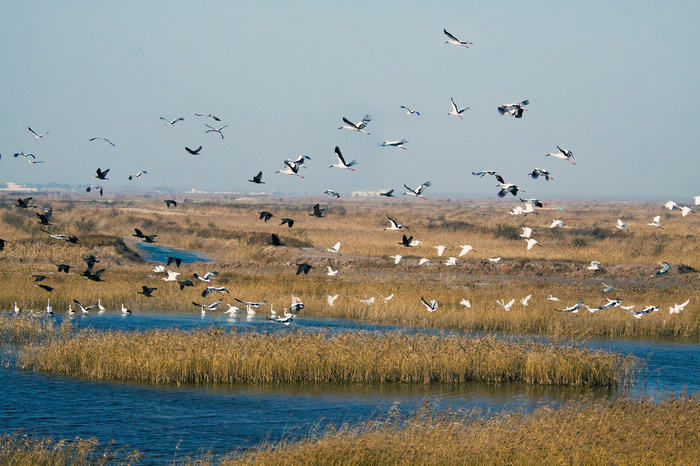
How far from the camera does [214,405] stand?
17703 millimetres

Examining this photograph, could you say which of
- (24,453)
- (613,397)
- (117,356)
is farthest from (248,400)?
(613,397)

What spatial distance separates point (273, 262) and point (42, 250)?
13378mm

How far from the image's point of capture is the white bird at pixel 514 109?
1840 cm

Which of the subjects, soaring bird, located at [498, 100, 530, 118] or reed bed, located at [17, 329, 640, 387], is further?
reed bed, located at [17, 329, 640, 387]

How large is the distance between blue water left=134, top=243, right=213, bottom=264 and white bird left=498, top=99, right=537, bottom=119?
33.4m

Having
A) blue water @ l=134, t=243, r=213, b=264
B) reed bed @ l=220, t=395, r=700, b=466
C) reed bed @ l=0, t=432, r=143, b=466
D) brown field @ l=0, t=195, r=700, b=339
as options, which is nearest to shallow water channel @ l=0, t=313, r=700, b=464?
reed bed @ l=0, t=432, r=143, b=466

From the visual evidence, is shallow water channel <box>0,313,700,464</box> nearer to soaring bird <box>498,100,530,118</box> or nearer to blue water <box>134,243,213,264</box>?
soaring bird <box>498,100,530,118</box>

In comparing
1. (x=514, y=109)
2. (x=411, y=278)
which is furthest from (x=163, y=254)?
(x=514, y=109)

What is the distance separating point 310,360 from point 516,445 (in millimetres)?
8380

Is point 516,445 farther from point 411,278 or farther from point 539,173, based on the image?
point 411,278

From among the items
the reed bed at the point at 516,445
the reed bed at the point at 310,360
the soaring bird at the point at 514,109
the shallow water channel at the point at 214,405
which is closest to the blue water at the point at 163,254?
the reed bed at the point at 310,360

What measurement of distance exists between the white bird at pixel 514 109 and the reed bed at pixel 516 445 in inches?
301

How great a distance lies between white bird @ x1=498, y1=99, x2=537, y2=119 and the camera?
60.4ft

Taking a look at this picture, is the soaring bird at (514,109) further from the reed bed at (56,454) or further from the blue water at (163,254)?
the blue water at (163,254)
